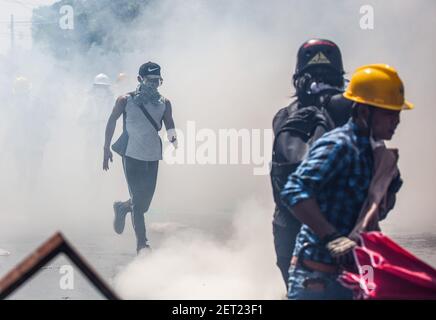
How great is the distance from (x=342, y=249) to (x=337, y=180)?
1.01 feet

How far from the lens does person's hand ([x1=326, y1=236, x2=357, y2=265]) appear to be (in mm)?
4012

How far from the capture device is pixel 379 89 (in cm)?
419

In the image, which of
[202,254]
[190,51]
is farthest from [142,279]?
[190,51]

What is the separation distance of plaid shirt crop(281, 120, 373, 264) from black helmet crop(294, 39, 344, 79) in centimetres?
134

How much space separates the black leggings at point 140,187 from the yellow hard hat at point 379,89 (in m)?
5.44

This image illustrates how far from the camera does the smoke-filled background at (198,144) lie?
8992 mm

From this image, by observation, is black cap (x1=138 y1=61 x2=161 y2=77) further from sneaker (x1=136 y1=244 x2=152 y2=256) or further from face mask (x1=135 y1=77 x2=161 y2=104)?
sneaker (x1=136 y1=244 x2=152 y2=256)

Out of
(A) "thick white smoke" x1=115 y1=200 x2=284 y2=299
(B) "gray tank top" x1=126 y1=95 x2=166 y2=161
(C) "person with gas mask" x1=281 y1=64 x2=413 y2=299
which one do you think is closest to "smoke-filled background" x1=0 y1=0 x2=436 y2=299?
(A) "thick white smoke" x1=115 y1=200 x2=284 y2=299

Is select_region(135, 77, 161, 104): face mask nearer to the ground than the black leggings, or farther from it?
farther from it

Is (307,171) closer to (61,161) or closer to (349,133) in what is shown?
(349,133)

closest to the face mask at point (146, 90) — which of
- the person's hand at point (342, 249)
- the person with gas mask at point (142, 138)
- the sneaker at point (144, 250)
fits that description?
the person with gas mask at point (142, 138)

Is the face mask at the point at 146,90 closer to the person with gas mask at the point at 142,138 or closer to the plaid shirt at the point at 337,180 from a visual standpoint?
the person with gas mask at the point at 142,138

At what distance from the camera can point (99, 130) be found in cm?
1653

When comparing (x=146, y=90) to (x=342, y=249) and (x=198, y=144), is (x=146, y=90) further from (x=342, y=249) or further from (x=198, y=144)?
(x=198, y=144)
